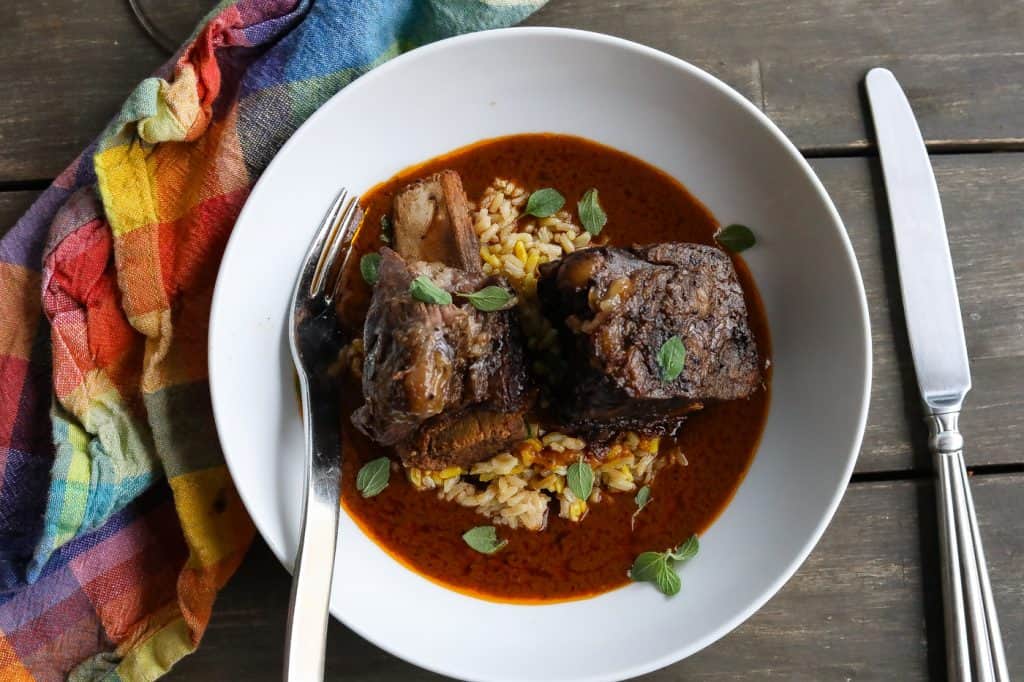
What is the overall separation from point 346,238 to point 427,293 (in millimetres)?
704

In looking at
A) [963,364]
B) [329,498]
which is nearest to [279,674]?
[329,498]

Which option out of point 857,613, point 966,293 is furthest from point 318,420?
point 966,293

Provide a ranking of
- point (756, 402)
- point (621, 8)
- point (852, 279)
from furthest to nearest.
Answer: point (621, 8) < point (756, 402) < point (852, 279)

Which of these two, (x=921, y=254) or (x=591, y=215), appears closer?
(x=591, y=215)

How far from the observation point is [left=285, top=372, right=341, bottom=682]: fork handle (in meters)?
2.80

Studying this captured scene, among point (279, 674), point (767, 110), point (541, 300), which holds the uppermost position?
point (767, 110)

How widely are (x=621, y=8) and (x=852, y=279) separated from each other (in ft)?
5.06

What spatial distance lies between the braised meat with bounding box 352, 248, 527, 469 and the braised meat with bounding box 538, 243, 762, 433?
0.22 m

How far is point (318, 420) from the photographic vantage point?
3098mm

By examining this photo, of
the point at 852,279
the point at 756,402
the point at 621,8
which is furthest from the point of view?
the point at 621,8

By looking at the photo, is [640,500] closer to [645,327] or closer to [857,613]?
[645,327]

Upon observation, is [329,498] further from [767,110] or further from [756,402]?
[767,110]

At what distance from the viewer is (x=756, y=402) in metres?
3.32

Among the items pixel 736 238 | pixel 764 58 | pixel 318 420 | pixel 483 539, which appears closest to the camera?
pixel 318 420
